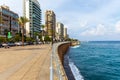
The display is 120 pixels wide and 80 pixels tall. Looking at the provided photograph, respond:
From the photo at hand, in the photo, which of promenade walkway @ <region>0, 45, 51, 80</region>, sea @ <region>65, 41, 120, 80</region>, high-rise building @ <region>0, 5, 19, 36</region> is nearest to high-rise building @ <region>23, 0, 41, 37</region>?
high-rise building @ <region>0, 5, 19, 36</region>

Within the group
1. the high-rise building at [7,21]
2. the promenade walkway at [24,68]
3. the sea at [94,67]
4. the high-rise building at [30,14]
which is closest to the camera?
the promenade walkway at [24,68]

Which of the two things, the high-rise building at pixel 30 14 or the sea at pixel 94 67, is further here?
the high-rise building at pixel 30 14

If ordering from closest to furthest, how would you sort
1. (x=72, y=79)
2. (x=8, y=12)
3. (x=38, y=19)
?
(x=72, y=79) < (x=8, y=12) < (x=38, y=19)

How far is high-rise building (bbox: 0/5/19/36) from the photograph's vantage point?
10125 cm

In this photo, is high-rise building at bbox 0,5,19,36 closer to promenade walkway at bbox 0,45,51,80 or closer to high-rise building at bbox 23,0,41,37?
high-rise building at bbox 23,0,41,37

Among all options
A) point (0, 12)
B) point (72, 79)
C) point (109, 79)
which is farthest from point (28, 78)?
point (0, 12)

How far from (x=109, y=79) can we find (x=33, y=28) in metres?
145

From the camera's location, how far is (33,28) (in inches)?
6575

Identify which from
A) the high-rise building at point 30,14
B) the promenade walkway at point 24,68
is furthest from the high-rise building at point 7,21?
the promenade walkway at point 24,68

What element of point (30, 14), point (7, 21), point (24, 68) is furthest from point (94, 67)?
point (30, 14)

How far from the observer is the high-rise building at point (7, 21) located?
101250 millimetres

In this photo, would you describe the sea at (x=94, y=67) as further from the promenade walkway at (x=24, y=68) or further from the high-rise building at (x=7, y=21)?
the high-rise building at (x=7, y=21)

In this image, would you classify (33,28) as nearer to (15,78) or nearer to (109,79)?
(109,79)

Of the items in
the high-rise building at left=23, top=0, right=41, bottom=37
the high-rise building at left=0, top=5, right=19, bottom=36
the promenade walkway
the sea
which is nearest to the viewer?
the promenade walkway
